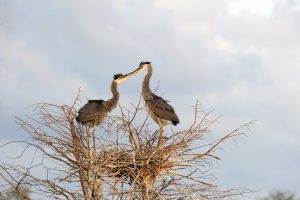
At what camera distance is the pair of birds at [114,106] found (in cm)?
1288

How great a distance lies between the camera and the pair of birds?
1288cm

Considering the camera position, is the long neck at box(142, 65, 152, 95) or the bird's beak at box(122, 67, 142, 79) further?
the bird's beak at box(122, 67, 142, 79)

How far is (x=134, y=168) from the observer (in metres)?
10.2

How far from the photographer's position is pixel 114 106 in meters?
14.5

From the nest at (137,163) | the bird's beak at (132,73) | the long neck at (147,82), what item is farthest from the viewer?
the bird's beak at (132,73)

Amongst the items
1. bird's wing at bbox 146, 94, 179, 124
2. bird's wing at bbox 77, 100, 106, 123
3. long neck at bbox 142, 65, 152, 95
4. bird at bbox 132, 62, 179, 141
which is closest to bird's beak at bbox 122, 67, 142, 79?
long neck at bbox 142, 65, 152, 95

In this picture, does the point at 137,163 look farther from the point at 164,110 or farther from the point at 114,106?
the point at 114,106

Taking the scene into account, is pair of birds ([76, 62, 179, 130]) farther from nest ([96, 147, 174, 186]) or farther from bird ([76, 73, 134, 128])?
nest ([96, 147, 174, 186])

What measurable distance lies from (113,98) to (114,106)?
0.31 meters

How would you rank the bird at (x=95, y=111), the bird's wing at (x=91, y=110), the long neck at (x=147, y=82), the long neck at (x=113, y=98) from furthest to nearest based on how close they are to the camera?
the long neck at (x=147, y=82), the long neck at (x=113, y=98), the bird's wing at (x=91, y=110), the bird at (x=95, y=111)

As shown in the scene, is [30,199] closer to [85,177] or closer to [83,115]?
[85,177]

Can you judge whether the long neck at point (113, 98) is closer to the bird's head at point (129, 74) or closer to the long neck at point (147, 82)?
the bird's head at point (129, 74)

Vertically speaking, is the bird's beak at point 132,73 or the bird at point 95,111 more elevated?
the bird's beak at point 132,73

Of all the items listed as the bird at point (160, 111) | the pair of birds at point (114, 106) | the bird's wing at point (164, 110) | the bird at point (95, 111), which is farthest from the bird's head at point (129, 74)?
the bird's wing at point (164, 110)
